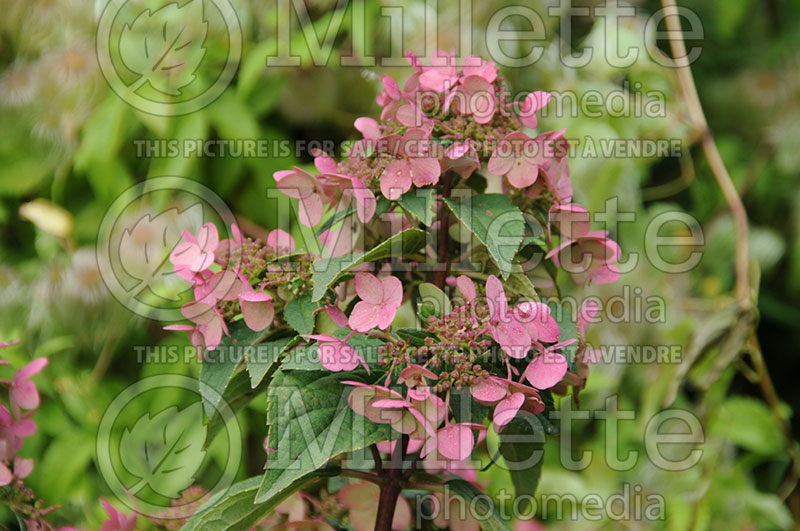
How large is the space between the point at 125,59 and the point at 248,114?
0.19m

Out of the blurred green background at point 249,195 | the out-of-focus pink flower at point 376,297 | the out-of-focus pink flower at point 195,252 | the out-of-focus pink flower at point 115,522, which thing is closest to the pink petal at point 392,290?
the out-of-focus pink flower at point 376,297

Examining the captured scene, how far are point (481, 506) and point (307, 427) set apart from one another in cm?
12

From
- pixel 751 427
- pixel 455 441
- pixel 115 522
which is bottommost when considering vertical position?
pixel 751 427

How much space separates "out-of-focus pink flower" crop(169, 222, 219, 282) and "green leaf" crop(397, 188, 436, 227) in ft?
0.35

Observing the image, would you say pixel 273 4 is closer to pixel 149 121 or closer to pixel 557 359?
pixel 149 121

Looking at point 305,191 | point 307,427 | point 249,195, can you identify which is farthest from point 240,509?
point 249,195

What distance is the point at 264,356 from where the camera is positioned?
411 millimetres

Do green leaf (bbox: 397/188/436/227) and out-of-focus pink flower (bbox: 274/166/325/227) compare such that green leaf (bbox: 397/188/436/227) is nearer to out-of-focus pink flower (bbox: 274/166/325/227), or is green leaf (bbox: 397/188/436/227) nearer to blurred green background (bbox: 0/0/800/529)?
out-of-focus pink flower (bbox: 274/166/325/227)

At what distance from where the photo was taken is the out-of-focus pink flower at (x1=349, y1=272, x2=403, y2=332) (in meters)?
0.39

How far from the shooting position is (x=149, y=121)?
1056 millimetres

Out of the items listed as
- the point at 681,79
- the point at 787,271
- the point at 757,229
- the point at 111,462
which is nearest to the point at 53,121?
the point at 111,462

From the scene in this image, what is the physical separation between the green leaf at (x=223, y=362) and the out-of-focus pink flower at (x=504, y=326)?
5.1 inches

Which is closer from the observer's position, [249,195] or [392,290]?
[392,290]

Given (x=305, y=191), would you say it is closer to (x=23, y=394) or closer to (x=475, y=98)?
(x=475, y=98)
